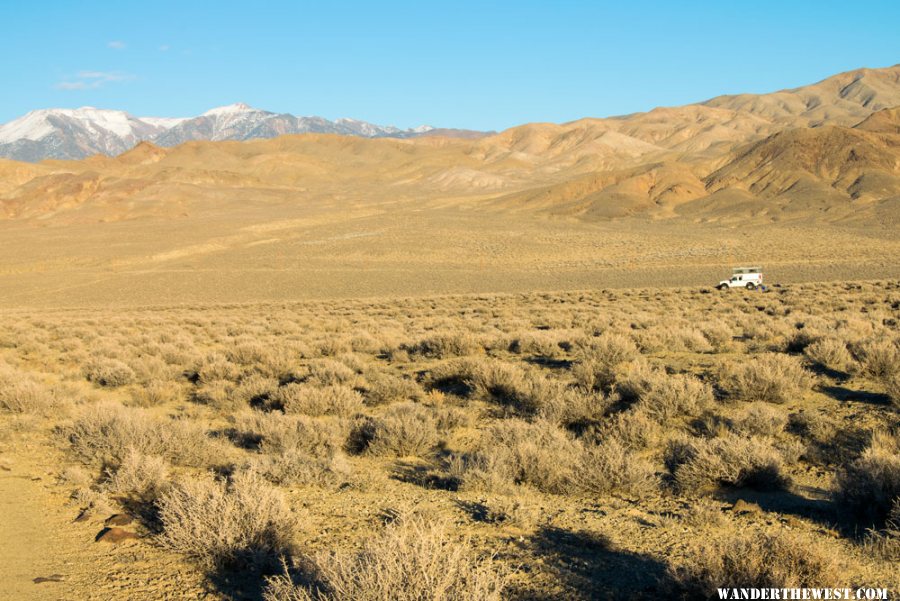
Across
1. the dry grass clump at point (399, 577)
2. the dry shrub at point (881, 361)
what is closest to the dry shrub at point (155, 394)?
the dry grass clump at point (399, 577)

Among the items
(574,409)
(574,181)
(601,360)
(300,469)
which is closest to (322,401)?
(300,469)

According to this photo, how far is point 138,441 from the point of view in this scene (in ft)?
27.3

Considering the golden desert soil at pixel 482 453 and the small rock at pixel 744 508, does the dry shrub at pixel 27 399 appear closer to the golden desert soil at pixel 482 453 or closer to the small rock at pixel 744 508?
the golden desert soil at pixel 482 453

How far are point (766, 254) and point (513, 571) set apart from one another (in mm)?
55358

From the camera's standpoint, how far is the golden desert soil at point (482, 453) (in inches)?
213

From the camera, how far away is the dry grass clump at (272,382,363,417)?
1055 centimetres

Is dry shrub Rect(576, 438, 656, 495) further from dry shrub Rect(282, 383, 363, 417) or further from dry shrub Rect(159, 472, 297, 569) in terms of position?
dry shrub Rect(282, 383, 363, 417)

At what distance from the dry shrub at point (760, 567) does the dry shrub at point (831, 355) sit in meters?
8.09

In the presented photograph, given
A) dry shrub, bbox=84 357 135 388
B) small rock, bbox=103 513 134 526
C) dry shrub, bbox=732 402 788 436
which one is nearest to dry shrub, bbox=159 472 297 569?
small rock, bbox=103 513 134 526

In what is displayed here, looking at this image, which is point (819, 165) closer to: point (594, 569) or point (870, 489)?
point (870, 489)

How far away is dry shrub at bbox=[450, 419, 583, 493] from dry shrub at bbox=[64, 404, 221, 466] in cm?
313

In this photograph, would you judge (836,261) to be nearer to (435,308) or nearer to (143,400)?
(435,308)

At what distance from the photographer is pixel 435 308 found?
30812mm

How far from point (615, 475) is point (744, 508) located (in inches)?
48.3
